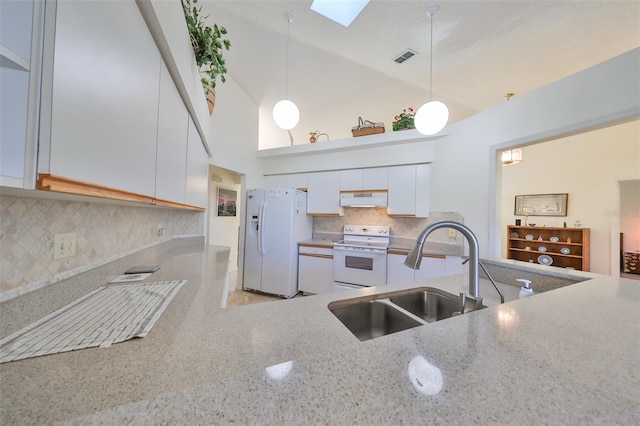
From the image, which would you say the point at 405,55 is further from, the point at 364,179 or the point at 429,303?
the point at 429,303

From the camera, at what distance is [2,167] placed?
401 millimetres

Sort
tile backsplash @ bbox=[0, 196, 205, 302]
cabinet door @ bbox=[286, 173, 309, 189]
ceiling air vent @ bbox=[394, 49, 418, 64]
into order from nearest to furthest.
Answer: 1. tile backsplash @ bbox=[0, 196, 205, 302]
2. ceiling air vent @ bbox=[394, 49, 418, 64]
3. cabinet door @ bbox=[286, 173, 309, 189]

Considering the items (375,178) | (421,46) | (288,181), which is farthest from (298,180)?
(421,46)

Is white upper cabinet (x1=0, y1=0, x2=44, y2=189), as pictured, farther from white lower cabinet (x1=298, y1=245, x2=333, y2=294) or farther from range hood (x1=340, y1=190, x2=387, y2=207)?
range hood (x1=340, y1=190, x2=387, y2=207)

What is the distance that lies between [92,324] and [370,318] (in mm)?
1083

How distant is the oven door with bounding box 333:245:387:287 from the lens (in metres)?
2.95

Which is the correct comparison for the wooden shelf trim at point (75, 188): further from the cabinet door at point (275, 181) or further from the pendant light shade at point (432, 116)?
the cabinet door at point (275, 181)

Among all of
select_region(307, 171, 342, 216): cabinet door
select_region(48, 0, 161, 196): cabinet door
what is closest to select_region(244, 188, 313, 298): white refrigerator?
select_region(307, 171, 342, 216): cabinet door

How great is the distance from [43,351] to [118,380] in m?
0.26

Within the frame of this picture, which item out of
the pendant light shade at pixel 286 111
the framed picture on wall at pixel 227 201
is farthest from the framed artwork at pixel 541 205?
the framed picture on wall at pixel 227 201

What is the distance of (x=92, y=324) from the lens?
2.21ft

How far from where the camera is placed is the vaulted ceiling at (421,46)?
1899 millimetres

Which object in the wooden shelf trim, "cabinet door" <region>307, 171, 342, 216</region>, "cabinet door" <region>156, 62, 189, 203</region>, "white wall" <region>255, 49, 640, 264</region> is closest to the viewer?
the wooden shelf trim

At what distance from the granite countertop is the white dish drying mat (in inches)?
1.6
